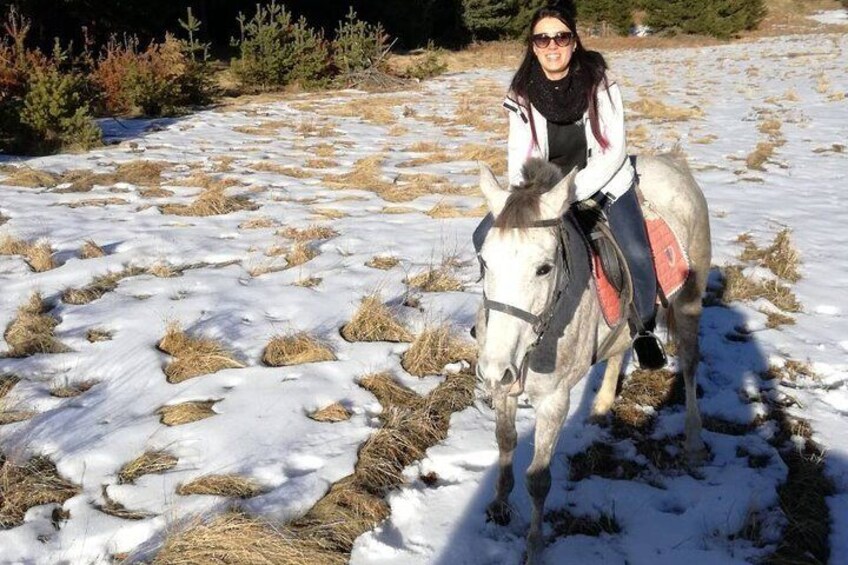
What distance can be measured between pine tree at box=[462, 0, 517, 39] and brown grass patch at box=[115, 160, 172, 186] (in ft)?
99.6

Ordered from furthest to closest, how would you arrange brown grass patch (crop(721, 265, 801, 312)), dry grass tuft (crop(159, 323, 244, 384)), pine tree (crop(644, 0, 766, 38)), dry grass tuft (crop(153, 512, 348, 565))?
pine tree (crop(644, 0, 766, 38)) → brown grass patch (crop(721, 265, 801, 312)) → dry grass tuft (crop(159, 323, 244, 384)) → dry grass tuft (crop(153, 512, 348, 565))

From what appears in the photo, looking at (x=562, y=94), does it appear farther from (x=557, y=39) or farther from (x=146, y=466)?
(x=146, y=466)

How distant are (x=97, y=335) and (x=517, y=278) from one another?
12.8ft

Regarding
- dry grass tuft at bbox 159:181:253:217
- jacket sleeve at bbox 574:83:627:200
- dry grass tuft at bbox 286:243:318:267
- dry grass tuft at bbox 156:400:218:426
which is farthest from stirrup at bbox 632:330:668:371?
dry grass tuft at bbox 159:181:253:217

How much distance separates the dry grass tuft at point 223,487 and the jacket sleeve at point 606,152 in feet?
7.74

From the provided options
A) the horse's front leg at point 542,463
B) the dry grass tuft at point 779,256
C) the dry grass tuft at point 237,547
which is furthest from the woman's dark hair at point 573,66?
the dry grass tuft at point 779,256

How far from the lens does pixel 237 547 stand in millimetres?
2738

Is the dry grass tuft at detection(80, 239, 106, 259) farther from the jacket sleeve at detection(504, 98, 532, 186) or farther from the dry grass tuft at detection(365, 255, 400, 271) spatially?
the jacket sleeve at detection(504, 98, 532, 186)

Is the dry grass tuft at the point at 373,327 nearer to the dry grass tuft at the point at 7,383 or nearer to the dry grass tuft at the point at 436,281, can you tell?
the dry grass tuft at the point at 436,281

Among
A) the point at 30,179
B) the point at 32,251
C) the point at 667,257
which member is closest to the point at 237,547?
the point at 667,257

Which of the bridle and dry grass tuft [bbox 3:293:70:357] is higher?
the bridle

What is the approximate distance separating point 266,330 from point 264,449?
61.2 inches

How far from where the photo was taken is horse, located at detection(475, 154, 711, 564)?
2281mm

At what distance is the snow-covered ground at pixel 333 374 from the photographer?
3.11 metres
